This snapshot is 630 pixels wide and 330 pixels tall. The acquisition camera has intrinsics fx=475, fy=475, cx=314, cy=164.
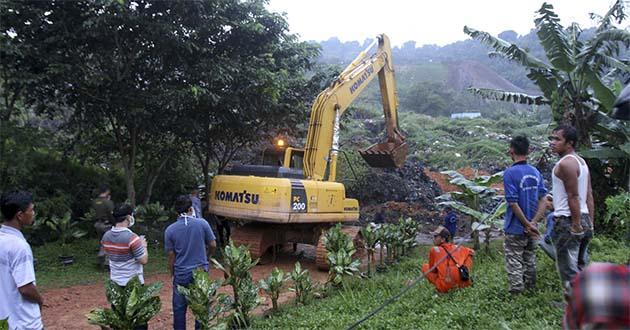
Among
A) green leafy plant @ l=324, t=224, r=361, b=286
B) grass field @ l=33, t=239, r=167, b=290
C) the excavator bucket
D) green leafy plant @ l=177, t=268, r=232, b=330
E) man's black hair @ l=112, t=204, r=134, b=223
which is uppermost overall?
the excavator bucket

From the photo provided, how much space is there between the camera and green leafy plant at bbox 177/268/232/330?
4.30 meters

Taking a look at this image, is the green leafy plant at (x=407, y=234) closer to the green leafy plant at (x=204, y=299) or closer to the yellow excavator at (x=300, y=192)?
the yellow excavator at (x=300, y=192)

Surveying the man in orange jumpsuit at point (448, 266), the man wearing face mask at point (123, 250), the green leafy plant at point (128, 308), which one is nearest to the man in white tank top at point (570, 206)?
the man in orange jumpsuit at point (448, 266)

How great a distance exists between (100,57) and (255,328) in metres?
6.52

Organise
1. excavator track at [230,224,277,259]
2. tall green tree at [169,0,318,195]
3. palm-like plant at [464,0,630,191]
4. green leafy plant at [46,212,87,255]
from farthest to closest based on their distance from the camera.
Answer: green leafy plant at [46,212,87,255]
tall green tree at [169,0,318,195]
excavator track at [230,224,277,259]
palm-like plant at [464,0,630,191]

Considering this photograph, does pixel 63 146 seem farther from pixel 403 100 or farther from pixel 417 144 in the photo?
pixel 403 100

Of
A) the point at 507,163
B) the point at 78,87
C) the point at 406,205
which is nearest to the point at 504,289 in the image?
the point at 78,87

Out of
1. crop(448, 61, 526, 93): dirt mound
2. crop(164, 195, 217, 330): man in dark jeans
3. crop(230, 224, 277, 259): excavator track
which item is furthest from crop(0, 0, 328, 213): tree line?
crop(448, 61, 526, 93): dirt mound

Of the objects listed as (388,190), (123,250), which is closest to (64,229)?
(123,250)

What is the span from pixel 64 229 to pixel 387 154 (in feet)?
23.2

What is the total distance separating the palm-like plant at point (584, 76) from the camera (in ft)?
25.4

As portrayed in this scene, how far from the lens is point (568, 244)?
3877 millimetres

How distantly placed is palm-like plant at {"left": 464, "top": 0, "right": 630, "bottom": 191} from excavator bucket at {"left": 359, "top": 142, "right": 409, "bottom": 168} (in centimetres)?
289

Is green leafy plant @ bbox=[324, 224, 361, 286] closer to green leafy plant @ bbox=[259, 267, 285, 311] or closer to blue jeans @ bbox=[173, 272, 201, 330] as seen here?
green leafy plant @ bbox=[259, 267, 285, 311]
